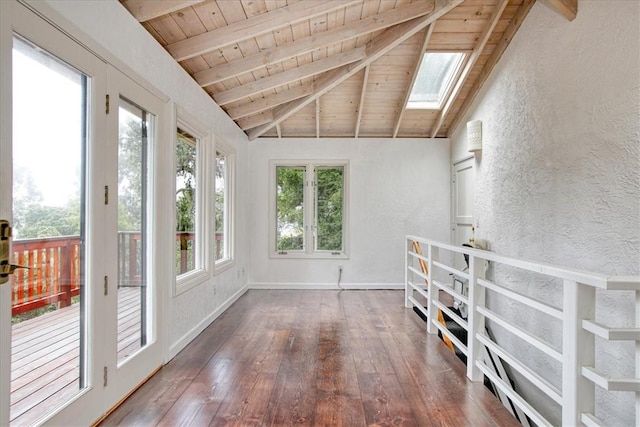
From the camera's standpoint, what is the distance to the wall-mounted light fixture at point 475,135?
14.5ft

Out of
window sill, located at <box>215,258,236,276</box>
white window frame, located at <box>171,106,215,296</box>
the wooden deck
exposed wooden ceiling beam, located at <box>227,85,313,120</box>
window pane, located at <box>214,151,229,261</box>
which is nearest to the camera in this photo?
the wooden deck

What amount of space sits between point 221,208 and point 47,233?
271cm

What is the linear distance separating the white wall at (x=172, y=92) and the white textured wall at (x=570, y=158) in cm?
326

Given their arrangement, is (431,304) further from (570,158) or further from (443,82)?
(443,82)

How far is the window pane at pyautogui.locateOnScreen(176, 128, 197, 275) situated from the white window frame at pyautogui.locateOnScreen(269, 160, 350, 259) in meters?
2.24

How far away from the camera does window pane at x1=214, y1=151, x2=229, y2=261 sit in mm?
4148

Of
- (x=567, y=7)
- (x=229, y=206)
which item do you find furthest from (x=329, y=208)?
(x=567, y=7)

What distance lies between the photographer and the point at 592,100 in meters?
2.64

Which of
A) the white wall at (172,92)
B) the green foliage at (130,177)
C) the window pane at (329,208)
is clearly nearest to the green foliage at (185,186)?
the white wall at (172,92)

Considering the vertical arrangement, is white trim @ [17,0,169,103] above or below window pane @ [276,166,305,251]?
above

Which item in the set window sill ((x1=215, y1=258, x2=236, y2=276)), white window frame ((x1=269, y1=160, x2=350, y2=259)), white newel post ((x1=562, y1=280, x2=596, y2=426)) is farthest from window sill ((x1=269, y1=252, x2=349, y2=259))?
white newel post ((x1=562, y1=280, x2=596, y2=426))

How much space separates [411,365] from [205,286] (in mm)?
2149

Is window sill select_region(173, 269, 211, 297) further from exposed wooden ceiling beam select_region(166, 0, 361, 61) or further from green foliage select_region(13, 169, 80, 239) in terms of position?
exposed wooden ceiling beam select_region(166, 0, 361, 61)

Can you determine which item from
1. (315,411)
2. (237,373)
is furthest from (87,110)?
(315,411)
